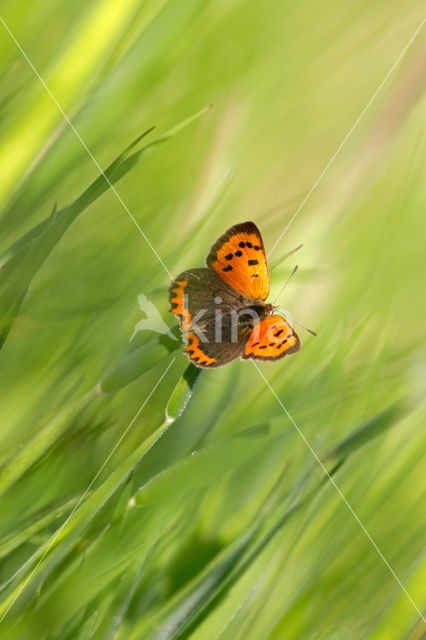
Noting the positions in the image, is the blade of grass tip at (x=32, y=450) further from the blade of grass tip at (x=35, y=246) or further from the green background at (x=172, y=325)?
the blade of grass tip at (x=35, y=246)

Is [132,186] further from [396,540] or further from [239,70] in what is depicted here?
[396,540]

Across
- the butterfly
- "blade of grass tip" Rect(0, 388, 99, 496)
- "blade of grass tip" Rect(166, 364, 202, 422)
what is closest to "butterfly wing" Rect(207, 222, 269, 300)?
the butterfly

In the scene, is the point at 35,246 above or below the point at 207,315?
above

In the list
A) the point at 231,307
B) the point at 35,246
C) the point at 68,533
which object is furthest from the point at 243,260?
the point at 68,533

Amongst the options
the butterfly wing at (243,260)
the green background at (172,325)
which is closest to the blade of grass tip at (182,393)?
the green background at (172,325)

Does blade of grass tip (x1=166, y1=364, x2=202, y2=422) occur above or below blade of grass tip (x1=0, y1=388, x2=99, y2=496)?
below

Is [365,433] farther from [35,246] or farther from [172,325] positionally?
[35,246]

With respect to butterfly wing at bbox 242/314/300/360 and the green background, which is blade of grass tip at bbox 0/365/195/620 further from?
butterfly wing at bbox 242/314/300/360
